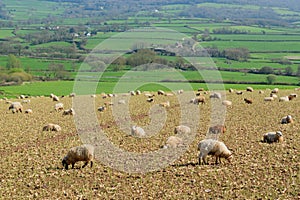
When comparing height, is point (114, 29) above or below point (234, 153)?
above

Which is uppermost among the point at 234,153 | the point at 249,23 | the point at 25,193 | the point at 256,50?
the point at 249,23

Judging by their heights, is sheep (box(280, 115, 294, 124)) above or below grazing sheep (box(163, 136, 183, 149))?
above

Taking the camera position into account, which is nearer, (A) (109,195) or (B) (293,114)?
(A) (109,195)

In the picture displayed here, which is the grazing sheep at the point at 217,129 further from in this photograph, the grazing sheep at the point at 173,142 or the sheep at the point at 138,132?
the sheep at the point at 138,132

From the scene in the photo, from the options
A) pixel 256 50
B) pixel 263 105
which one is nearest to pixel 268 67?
pixel 256 50

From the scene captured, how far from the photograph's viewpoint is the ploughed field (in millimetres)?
13383

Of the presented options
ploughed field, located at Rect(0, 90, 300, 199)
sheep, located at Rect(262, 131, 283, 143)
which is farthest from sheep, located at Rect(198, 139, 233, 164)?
sheep, located at Rect(262, 131, 283, 143)

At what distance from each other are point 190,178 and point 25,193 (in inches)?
209

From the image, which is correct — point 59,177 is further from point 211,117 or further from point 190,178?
point 211,117

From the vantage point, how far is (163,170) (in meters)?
15.7

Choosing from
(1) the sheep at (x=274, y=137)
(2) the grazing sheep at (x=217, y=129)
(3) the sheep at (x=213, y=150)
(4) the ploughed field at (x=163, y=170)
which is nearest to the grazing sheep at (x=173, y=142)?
(4) the ploughed field at (x=163, y=170)

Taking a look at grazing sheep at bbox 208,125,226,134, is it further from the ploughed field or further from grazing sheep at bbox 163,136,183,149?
grazing sheep at bbox 163,136,183,149

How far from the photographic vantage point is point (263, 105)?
31266 mm

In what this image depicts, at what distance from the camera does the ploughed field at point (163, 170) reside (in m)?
13.4
